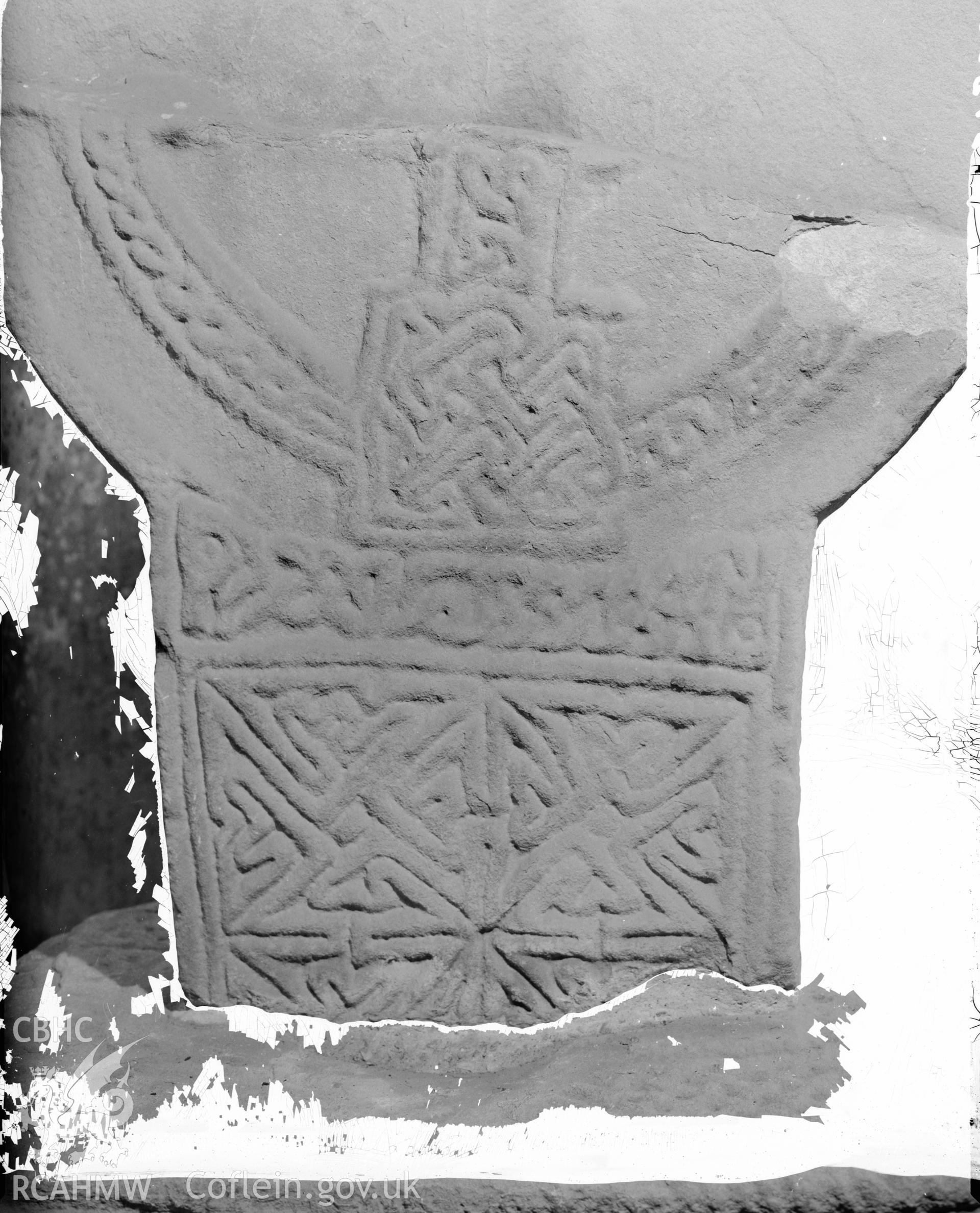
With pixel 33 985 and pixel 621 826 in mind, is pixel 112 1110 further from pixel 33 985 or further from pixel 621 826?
pixel 621 826

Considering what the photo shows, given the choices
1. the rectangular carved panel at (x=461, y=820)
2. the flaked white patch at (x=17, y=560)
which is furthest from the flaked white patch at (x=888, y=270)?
the flaked white patch at (x=17, y=560)

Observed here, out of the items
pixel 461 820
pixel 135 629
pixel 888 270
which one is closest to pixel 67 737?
pixel 135 629

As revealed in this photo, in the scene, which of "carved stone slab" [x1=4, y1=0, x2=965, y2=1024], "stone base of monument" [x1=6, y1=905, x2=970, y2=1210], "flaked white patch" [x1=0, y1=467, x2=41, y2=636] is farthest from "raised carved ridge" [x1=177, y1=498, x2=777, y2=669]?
"stone base of monument" [x1=6, y1=905, x2=970, y2=1210]

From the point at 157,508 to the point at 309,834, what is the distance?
1.60 ft

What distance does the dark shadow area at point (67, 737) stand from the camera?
5.29ft

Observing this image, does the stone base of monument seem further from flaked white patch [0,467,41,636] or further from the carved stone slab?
flaked white patch [0,467,41,636]

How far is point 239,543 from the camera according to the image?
1529 millimetres

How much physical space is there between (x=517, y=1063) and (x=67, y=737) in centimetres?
78

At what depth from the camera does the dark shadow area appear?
161cm

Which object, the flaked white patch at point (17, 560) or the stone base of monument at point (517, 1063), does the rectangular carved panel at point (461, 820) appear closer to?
the stone base of monument at point (517, 1063)

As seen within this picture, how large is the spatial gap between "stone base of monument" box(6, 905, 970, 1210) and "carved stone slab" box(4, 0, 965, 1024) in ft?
0.17

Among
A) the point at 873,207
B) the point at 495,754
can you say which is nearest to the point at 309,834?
the point at 495,754

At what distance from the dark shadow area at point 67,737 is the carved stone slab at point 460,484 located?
0.35 feet

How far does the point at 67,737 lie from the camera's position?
1.62m
